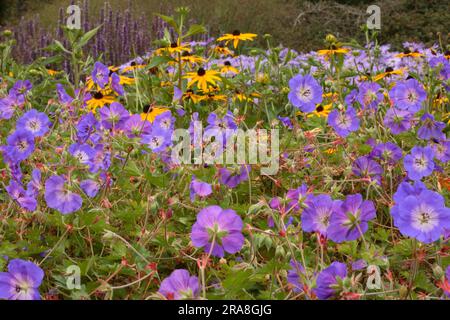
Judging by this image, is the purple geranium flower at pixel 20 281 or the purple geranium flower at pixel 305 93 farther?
the purple geranium flower at pixel 305 93

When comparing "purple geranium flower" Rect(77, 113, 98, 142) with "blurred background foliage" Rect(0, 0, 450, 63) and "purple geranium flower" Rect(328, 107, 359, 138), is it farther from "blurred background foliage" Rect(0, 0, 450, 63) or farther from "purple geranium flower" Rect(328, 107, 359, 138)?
"blurred background foliage" Rect(0, 0, 450, 63)

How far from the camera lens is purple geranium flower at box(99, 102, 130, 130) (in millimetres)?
1578

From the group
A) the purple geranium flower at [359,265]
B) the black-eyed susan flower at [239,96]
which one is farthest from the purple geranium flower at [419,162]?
the black-eyed susan flower at [239,96]

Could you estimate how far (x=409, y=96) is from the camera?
5.19 feet

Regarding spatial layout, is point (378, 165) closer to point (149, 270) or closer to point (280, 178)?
point (280, 178)

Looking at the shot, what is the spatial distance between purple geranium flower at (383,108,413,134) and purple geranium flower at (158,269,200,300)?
0.91m

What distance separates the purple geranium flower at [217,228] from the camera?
0.93 m

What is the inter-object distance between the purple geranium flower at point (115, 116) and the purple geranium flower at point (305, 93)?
16.3 inches

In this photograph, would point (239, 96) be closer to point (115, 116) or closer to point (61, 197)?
point (115, 116)

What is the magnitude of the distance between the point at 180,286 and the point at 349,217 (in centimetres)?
29

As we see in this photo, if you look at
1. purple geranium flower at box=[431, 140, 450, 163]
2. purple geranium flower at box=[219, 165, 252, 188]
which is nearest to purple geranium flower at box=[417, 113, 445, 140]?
purple geranium flower at box=[431, 140, 450, 163]

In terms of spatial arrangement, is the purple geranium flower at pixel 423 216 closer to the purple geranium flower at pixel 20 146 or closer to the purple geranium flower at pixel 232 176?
the purple geranium flower at pixel 232 176

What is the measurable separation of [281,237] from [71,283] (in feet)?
1.10
